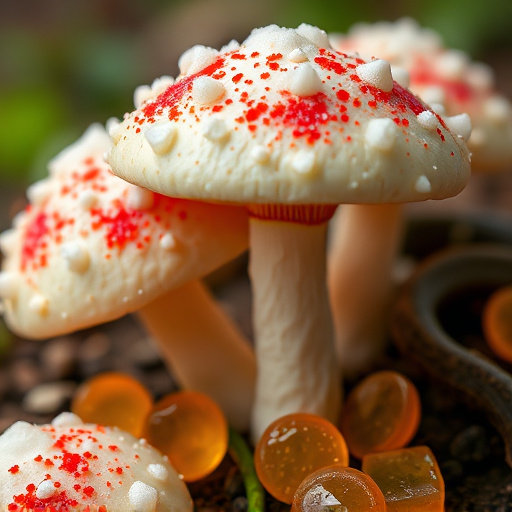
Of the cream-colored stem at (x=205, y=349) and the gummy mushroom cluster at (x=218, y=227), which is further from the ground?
the gummy mushroom cluster at (x=218, y=227)

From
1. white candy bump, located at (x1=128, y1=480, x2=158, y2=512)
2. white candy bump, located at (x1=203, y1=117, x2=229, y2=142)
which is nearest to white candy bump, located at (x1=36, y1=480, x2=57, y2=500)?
white candy bump, located at (x1=128, y1=480, x2=158, y2=512)

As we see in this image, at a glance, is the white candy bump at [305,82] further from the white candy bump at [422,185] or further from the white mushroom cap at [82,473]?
the white mushroom cap at [82,473]

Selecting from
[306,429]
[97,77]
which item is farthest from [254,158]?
[97,77]

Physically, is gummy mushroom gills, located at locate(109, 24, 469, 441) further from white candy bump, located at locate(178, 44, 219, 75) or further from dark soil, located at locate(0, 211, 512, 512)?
dark soil, located at locate(0, 211, 512, 512)

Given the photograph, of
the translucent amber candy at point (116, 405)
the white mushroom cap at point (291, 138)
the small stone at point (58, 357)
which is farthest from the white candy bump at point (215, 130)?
the small stone at point (58, 357)

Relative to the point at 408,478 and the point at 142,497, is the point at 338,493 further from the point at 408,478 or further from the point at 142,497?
the point at 142,497

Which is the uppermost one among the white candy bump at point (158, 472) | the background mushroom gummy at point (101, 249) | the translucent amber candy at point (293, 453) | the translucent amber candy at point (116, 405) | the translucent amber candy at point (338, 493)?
the background mushroom gummy at point (101, 249)
